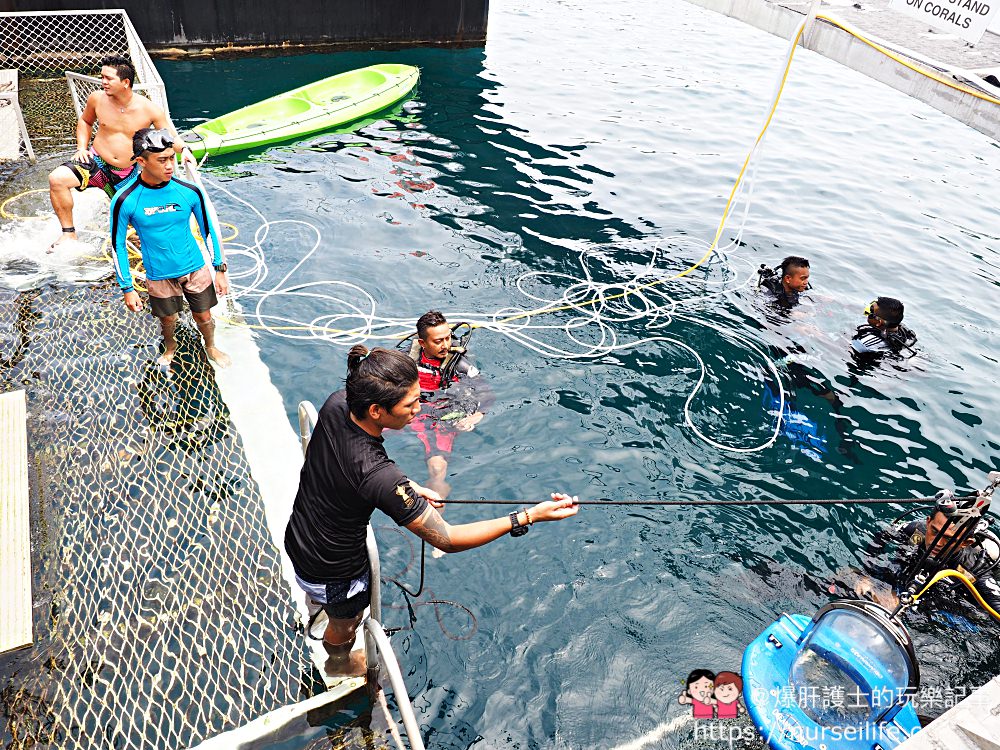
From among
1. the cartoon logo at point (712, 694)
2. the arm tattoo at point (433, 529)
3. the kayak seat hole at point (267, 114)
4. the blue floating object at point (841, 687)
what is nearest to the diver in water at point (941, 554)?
the blue floating object at point (841, 687)

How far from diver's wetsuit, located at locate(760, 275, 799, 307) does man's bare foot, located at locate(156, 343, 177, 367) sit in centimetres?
694

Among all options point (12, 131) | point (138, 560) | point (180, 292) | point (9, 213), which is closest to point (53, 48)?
point (12, 131)

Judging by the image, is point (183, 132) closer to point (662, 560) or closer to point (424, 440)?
point (424, 440)

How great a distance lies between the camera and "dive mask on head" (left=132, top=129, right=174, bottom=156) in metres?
5.08

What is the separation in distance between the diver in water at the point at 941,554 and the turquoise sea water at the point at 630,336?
0.34 metres

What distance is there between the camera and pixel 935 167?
14562mm

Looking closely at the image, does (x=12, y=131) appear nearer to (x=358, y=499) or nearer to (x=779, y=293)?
(x=358, y=499)

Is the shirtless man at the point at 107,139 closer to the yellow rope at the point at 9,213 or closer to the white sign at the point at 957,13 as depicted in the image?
the yellow rope at the point at 9,213

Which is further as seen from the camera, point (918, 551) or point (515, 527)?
point (918, 551)

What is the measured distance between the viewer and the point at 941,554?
4535 mm

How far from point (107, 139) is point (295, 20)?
1281cm

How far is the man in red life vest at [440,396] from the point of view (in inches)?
221

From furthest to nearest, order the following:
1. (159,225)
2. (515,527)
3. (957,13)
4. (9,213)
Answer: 1. (9,213)
2. (957,13)
3. (159,225)
4. (515,527)

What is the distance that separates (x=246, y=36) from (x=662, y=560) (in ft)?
57.1
